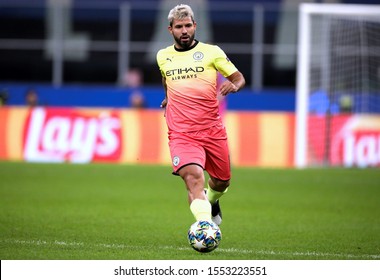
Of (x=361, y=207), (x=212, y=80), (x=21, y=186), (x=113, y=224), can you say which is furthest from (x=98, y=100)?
(x=212, y=80)

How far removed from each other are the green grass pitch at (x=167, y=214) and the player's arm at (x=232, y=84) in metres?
1.55

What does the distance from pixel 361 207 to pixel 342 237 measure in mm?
4182

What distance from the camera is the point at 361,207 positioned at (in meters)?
15.2

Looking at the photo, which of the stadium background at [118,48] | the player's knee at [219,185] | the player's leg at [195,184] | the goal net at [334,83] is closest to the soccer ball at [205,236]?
the player's leg at [195,184]

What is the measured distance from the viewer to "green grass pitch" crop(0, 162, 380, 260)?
954cm

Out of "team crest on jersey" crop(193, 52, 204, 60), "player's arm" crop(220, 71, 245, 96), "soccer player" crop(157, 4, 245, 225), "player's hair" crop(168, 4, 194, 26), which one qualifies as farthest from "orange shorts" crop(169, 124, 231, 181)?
"player's hair" crop(168, 4, 194, 26)

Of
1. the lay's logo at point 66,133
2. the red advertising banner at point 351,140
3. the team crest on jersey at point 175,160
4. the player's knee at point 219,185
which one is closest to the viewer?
the team crest on jersey at point 175,160

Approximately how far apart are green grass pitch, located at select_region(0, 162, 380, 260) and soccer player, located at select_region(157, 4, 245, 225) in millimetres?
981

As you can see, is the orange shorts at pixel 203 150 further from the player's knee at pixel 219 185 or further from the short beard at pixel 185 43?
the short beard at pixel 185 43

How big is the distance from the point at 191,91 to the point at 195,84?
8 centimetres

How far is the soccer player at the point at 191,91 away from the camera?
9555mm

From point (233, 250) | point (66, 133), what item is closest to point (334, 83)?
point (66, 133)

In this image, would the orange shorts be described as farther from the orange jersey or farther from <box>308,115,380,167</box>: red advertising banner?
<box>308,115,380,167</box>: red advertising banner

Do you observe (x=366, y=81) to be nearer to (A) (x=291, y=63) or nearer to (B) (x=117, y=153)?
(B) (x=117, y=153)
